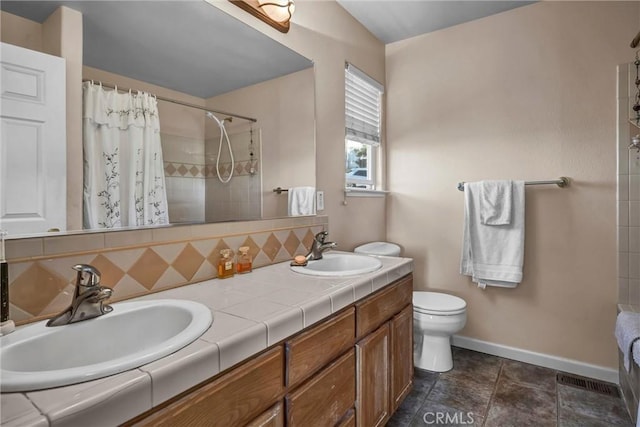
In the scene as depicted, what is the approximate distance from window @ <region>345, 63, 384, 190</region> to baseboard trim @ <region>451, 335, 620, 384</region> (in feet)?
4.64

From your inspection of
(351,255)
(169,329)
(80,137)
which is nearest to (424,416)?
(351,255)

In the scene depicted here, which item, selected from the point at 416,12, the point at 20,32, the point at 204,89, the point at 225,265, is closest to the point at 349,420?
the point at 225,265

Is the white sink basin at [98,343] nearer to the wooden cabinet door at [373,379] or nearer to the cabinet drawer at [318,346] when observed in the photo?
the cabinet drawer at [318,346]

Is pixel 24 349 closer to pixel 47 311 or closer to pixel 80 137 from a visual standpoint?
pixel 47 311

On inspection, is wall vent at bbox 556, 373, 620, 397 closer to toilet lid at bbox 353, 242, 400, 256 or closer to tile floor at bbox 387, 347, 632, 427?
tile floor at bbox 387, 347, 632, 427

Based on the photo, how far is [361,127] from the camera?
Answer: 8.18 feet

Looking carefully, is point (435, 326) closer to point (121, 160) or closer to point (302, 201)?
point (302, 201)

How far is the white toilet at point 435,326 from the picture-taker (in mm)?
2006

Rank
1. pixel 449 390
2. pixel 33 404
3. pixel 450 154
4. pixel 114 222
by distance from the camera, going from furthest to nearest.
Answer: pixel 450 154
pixel 449 390
pixel 114 222
pixel 33 404

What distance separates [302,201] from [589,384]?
207 cm

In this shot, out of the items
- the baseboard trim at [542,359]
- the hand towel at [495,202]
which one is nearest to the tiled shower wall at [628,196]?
the baseboard trim at [542,359]

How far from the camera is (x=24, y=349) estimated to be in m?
0.70

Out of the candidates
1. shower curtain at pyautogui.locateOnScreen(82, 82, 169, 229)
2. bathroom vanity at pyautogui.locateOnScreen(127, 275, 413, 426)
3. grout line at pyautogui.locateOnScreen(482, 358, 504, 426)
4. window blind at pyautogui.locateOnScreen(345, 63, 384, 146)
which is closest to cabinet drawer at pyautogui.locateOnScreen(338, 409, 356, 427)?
bathroom vanity at pyautogui.locateOnScreen(127, 275, 413, 426)

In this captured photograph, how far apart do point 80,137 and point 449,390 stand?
2181 millimetres
